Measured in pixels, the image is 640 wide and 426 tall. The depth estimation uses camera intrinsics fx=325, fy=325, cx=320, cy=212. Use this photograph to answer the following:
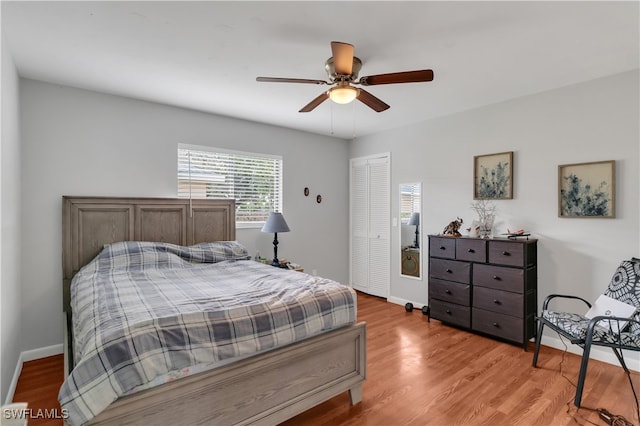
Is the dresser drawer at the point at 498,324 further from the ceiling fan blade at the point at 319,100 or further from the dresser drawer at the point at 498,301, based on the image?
the ceiling fan blade at the point at 319,100

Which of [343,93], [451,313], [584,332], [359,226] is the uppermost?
[343,93]

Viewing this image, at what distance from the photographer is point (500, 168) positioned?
11.8 feet

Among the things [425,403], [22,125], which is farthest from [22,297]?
[425,403]

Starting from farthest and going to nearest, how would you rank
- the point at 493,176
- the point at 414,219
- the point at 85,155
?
the point at 414,219
the point at 493,176
the point at 85,155

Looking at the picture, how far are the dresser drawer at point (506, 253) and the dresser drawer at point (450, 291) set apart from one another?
0.46 metres

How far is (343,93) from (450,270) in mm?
2464

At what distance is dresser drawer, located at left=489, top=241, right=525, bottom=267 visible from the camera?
315 cm

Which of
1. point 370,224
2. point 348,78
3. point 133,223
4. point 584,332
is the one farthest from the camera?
point 370,224

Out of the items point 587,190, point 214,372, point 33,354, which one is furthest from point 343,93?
point 33,354

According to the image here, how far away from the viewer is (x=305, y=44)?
2.32 meters

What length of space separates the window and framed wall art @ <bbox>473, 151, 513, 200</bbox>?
256 cm

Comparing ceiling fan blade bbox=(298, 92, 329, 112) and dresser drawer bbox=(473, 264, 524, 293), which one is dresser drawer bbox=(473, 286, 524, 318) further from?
ceiling fan blade bbox=(298, 92, 329, 112)

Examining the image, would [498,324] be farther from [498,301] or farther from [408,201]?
[408,201]

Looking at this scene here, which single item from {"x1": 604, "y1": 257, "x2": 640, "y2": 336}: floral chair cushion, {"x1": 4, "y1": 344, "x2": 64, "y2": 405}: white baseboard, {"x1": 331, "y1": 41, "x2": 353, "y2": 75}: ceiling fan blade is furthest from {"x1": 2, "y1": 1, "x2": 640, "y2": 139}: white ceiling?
{"x1": 4, "y1": 344, "x2": 64, "y2": 405}: white baseboard
